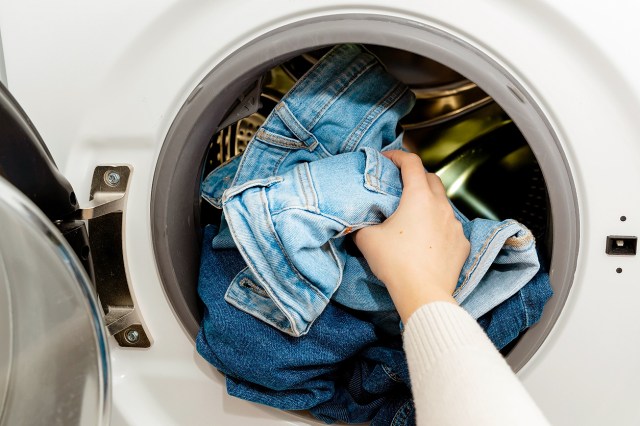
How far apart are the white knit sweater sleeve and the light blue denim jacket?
0.12 metres

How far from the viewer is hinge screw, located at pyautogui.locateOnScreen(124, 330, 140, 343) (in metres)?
0.68

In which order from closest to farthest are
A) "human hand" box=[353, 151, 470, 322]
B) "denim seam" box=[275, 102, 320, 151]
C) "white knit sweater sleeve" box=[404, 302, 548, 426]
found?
"white knit sweater sleeve" box=[404, 302, 548, 426] → "human hand" box=[353, 151, 470, 322] → "denim seam" box=[275, 102, 320, 151]

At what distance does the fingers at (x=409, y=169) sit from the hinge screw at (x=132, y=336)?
336 millimetres

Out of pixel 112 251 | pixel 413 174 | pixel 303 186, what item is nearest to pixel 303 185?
pixel 303 186

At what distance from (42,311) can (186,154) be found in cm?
20

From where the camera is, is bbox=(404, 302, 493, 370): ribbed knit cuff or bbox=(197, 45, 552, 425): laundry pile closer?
bbox=(404, 302, 493, 370): ribbed knit cuff

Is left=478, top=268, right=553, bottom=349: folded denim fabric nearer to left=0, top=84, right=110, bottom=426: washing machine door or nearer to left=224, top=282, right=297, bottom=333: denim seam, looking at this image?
left=224, top=282, right=297, bottom=333: denim seam

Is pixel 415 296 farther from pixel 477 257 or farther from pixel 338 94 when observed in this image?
pixel 338 94

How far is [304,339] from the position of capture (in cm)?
65

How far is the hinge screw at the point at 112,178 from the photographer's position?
25.0 inches

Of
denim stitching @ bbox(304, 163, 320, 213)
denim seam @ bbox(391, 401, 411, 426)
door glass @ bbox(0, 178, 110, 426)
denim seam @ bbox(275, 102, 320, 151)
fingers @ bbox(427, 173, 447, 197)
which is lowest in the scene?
denim seam @ bbox(391, 401, 411, 426)

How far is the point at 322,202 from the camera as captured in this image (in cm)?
59

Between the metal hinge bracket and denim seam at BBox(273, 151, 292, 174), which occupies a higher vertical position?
denim seam at BBox(273, 151, 292, 174)

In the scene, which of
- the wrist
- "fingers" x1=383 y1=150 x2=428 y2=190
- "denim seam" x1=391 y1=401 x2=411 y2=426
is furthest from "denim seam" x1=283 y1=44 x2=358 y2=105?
"denim seam" x1=391 y1=401 x2=411 y2=426
